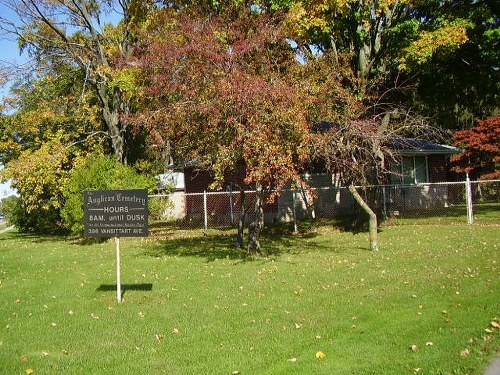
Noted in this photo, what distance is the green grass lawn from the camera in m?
5.81

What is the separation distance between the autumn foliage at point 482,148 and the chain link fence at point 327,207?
2.80ft

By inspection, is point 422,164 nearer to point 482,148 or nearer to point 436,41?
point 482,148

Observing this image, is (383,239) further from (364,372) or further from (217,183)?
(364,372)

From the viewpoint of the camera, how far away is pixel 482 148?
75.8ft

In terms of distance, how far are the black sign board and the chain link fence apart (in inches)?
447

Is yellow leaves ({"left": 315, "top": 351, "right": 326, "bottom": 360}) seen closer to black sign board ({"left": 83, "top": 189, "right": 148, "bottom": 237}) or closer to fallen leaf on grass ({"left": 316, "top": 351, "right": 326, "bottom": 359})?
fallen leaf on grass ({"left": 316, "top": 351, "right": 326, "bottom": 359})

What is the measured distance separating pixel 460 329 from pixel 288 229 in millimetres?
14540

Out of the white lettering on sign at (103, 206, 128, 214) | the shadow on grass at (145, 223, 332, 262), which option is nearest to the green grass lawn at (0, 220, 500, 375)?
the shadow on grass at (145, 223, 332, 262)

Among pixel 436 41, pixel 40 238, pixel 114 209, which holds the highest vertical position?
pixel 436 41

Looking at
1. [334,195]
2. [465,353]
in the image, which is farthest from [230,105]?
[334,195]

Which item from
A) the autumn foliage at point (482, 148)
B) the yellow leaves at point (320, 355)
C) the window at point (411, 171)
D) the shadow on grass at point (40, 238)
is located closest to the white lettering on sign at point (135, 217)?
the yellow leaves at point (320, 355)

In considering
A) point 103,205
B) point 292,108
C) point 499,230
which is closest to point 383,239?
point 499,230

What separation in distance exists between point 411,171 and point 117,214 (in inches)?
800

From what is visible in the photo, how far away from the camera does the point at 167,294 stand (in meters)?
9.60
